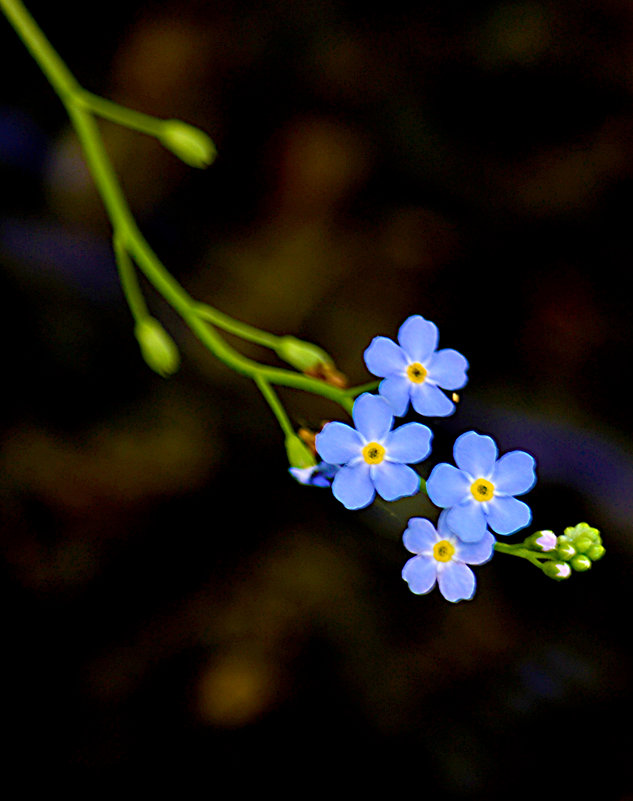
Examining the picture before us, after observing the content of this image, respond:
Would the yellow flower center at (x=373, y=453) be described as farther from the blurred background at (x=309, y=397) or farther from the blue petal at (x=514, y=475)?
the blurred background at (x=309, y=397)

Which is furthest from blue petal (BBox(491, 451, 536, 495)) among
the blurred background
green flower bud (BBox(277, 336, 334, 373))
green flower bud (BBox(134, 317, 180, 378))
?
the blurred background

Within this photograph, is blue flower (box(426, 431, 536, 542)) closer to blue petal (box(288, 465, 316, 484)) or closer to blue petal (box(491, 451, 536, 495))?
blue petal (box(491, 451, 536, 495))

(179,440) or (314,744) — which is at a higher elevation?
(179,440)

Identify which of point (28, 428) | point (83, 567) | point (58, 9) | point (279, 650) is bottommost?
point (279, 650)

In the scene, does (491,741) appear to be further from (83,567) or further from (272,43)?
(272,43)

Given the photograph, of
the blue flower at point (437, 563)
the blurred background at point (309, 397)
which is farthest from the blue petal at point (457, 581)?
the blurred background at point (309, 397)

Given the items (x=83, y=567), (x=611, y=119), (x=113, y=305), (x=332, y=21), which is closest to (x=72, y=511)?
(x=83, y=567)

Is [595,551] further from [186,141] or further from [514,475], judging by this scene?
[186,141]

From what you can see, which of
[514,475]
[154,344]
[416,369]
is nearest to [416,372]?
[416,369]
